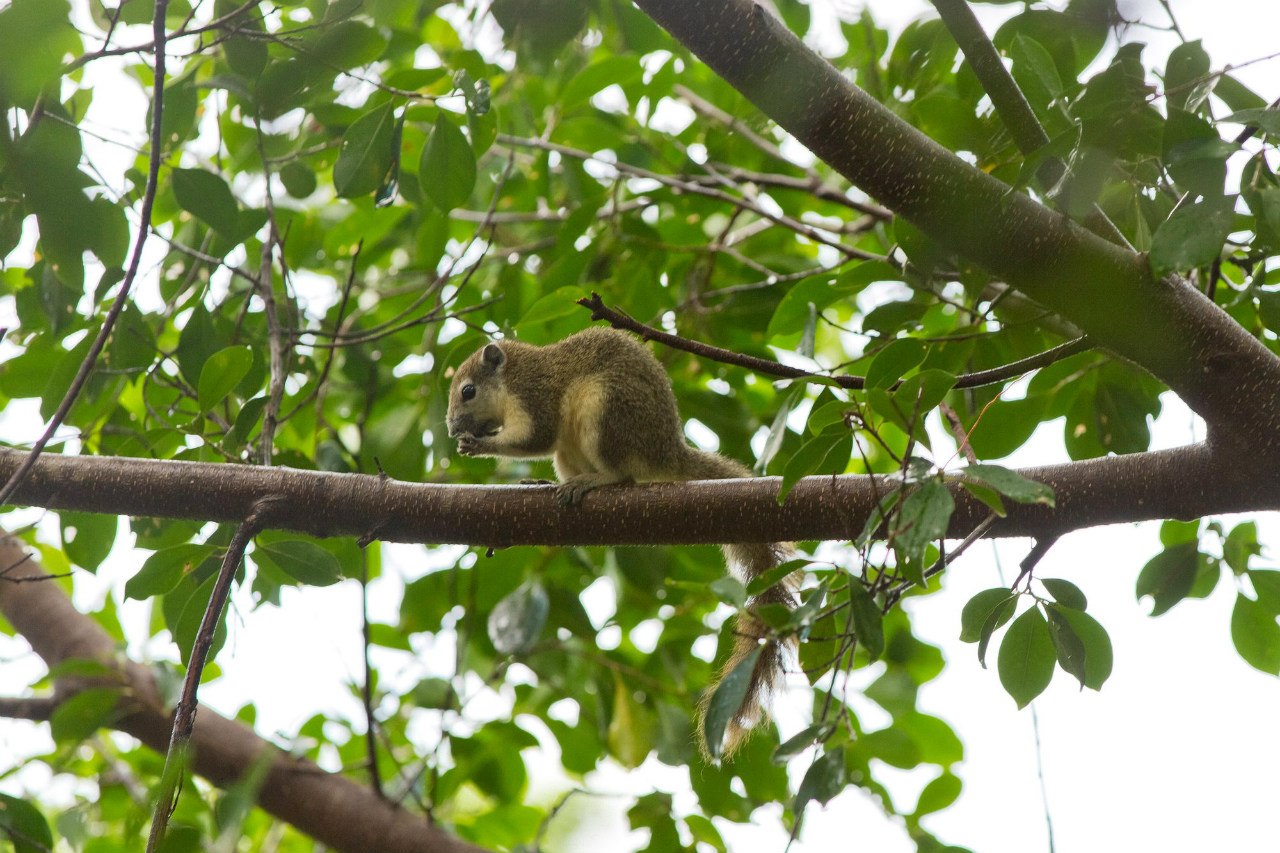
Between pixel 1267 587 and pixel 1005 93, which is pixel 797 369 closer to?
pixel 1005 93

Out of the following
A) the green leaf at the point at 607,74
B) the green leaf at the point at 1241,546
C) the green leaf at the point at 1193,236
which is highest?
the green leaf at the point at 607,74

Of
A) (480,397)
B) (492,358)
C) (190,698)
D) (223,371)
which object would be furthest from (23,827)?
(492,358)

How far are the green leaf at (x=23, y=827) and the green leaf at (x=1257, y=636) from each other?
273 cm

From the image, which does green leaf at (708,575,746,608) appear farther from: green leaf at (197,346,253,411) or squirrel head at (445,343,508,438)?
squirrel head at (445,343,508,438)

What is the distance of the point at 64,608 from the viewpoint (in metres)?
4.00

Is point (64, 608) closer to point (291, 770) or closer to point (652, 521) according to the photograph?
point (291, 770)

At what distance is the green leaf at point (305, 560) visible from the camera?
92.7 inches

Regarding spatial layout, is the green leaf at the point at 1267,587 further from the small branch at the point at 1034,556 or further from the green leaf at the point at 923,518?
the green leaf at the point at 923,518

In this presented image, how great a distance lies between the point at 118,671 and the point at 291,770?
0.65 meters

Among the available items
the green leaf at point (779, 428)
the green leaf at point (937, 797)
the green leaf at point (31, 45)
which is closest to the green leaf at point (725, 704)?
the green leaf at point (779, 428)

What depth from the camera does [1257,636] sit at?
255 cm

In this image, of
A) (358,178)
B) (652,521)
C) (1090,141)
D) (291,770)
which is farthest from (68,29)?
(291,770)

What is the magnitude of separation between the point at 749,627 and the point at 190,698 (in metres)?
1.17

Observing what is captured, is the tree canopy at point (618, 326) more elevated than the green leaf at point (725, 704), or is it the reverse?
the tree canopy at point (618, 326)
